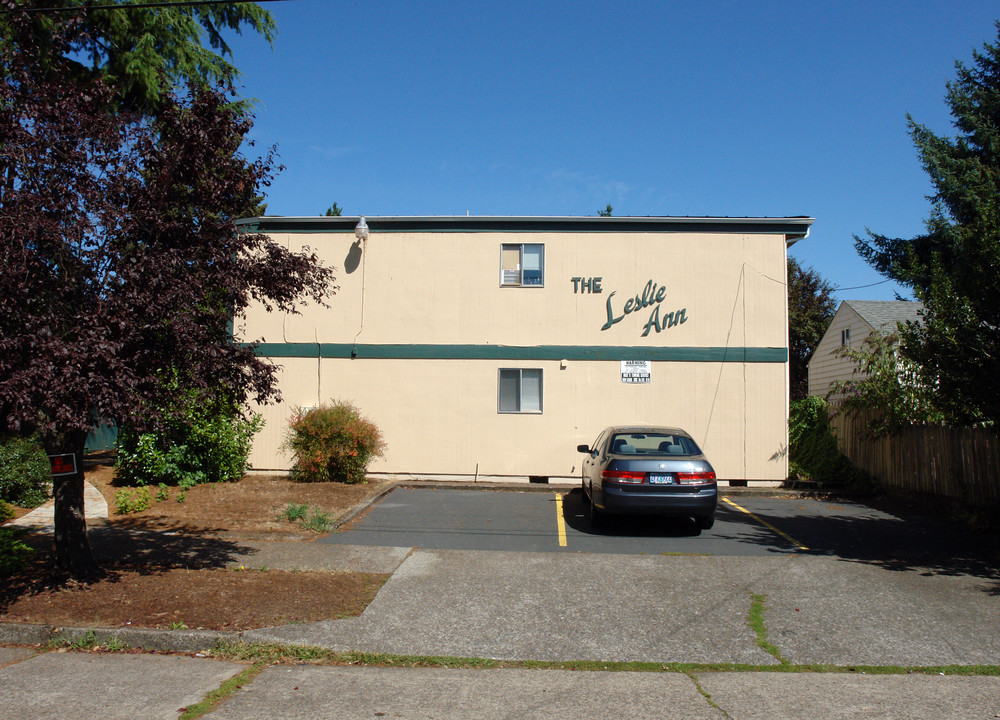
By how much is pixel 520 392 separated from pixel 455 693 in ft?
35.5

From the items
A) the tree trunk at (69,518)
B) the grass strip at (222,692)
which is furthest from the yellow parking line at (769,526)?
the tree trunk at (69,518)

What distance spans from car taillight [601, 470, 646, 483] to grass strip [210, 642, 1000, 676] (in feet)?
14.4

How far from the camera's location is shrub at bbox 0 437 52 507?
11.5m

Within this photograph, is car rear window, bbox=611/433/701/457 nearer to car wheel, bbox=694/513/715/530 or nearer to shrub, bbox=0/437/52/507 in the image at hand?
car wheel, bbox=694/513/715/530

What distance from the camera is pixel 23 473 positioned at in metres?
11.6

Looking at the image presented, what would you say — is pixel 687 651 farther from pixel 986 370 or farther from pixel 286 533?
pixel 986 370

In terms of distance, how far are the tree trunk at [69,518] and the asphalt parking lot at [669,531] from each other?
10.0ft

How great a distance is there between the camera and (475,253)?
16.2 m

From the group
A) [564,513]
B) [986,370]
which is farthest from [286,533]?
[986,370]

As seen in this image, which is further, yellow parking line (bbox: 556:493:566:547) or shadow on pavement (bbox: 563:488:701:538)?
shadow on pavement (bbox: 563:488:701:538)

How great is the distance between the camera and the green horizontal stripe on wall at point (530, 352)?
15.7 m

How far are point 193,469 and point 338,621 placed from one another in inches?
330

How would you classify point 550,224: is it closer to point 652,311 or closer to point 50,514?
point 652,311

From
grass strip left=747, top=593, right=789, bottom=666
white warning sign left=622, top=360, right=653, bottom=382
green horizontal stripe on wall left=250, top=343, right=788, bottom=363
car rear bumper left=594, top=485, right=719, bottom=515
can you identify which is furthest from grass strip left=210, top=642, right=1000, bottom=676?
green horizontal stripe on wall left=250, top=343, right=788, bottom=363
